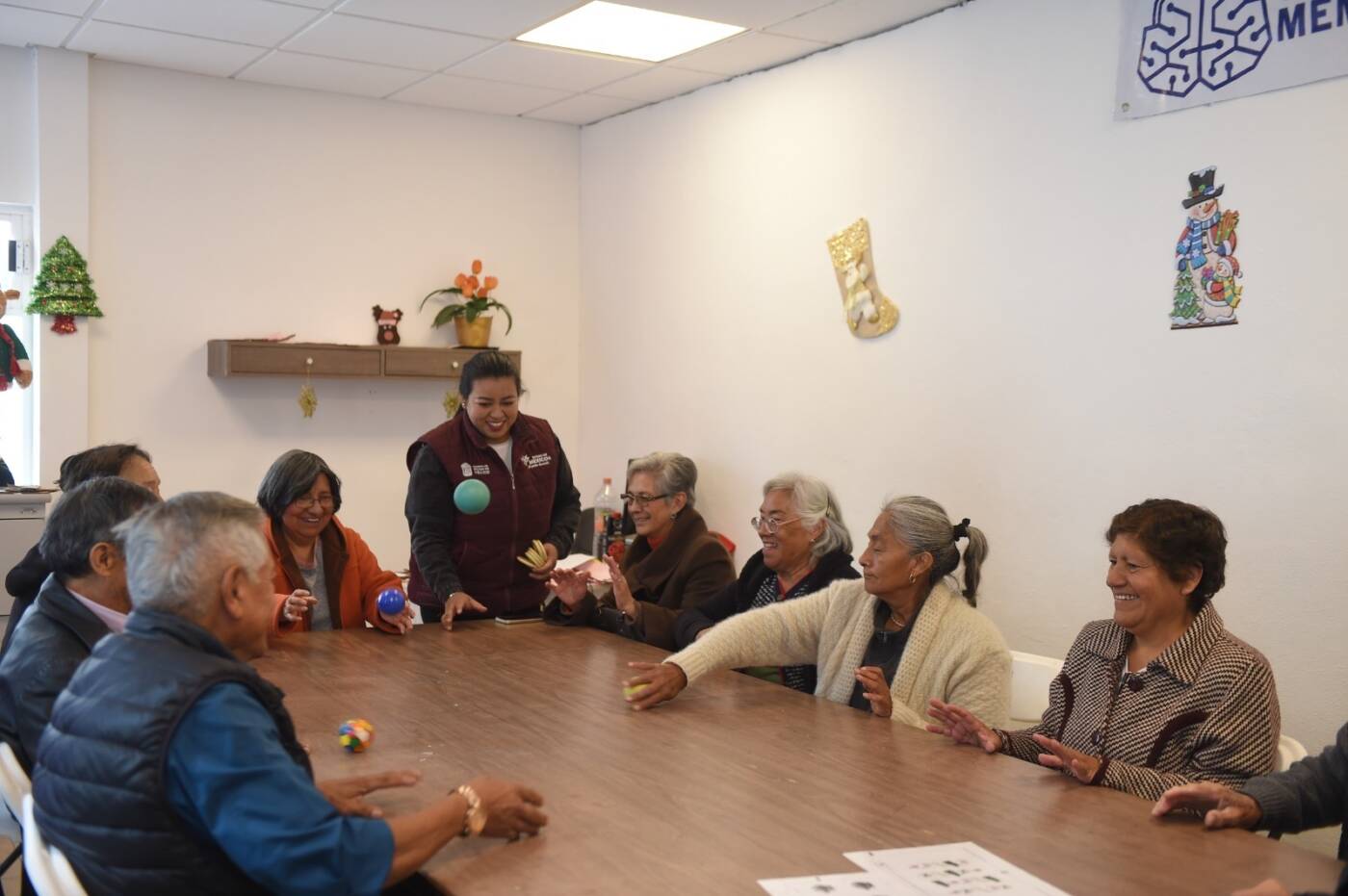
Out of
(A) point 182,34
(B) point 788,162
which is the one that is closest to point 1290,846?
(B) point 788,162

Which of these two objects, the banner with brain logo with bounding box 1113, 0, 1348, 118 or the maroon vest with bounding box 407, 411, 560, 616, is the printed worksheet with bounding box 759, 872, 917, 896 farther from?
the banner with brain logo with bounding box 1113, 0, 1348, 118

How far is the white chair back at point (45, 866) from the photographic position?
68.2 inches

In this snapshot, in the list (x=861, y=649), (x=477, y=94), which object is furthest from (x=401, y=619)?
(x=477, y=94)

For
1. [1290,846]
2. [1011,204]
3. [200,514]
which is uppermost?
[1011,204]

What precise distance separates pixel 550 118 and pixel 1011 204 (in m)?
3.12

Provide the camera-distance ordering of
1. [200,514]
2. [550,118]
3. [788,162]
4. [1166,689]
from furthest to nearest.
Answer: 1. [550,118]
2. [788,162]
3. [1166,689]
4. [200,514]

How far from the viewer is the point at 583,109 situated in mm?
6570

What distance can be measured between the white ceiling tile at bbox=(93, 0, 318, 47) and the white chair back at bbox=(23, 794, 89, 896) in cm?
368

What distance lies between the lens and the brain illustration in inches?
144

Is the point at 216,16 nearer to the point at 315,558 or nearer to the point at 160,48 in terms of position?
the point at 160,48

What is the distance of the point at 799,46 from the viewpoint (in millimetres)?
5270

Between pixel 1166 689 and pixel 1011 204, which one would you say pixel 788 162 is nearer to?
pixel 1011 204

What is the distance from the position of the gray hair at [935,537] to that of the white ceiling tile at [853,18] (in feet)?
7.30

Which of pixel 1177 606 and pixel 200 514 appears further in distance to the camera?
pixel 1177 606
